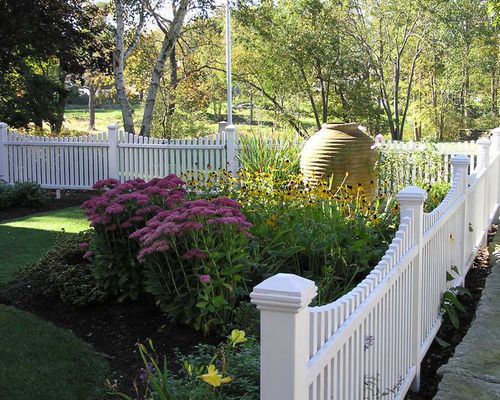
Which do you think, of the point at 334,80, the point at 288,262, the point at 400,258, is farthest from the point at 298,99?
the point at 400,258

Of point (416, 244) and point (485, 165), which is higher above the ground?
point (485, 165)

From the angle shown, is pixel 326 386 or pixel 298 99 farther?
pixel 298 99

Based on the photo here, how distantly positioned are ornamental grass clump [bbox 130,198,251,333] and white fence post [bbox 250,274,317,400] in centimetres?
255

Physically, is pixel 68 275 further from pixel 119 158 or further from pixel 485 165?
pixel 119 158

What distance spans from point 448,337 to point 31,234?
6253mm

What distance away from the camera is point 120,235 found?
5645 millimetres

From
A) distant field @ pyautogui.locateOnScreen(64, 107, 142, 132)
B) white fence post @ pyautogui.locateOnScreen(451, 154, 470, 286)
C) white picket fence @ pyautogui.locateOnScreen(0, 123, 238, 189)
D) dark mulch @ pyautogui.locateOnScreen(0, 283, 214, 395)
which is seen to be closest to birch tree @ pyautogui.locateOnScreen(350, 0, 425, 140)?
white picket fence @ pyautogui.locateOnScreen(0, 123, 238, 189)

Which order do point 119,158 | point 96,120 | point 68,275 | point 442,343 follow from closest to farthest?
1. point 442,343
2. point 68,275
3. point 119,158
4. point 96,120

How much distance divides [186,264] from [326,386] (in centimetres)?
257

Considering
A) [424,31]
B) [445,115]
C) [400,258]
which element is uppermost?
[424,31]

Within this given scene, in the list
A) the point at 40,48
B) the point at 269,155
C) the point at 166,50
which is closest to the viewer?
the point at 269,155

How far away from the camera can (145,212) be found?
5.54 meters

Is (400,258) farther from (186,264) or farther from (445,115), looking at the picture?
(445,115)

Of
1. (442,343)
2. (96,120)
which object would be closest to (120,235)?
(442,343)
